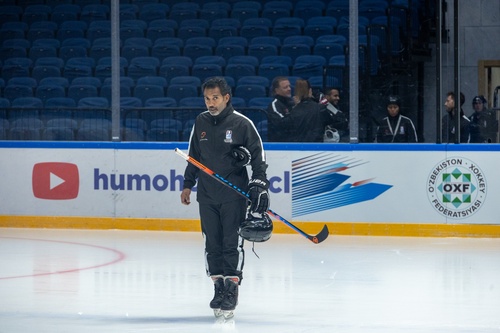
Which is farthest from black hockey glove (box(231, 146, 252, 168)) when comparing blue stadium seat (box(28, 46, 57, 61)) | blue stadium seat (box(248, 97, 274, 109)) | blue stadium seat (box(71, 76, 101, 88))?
blue stadium seat (box(28, 46, 57, 61))

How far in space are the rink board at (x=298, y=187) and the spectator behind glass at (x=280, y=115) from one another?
4.7 inches

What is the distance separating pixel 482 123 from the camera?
11477 millimetres

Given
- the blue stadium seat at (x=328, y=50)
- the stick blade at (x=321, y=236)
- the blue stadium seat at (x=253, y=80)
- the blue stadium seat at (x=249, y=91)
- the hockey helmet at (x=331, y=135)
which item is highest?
the blue stadium seat at (x=328, y=50)

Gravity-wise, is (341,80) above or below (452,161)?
above

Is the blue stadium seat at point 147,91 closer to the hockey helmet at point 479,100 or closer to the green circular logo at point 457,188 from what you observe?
the green circular logo at point 457,188

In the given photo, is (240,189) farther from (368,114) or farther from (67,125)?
(67,125)

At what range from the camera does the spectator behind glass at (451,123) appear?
11.3m

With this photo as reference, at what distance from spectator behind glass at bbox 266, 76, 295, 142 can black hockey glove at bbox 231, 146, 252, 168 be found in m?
5.02

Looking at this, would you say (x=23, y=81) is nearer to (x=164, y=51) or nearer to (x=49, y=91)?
(x=49, y=91)

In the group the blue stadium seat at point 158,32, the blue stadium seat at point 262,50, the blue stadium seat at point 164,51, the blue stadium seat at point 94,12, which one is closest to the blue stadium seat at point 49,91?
the blue stadium seat at point 94,12

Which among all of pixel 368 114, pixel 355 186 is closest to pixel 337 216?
pixel 355 186

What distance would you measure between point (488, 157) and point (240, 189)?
5.23 metres

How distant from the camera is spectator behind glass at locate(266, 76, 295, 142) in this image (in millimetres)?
11695

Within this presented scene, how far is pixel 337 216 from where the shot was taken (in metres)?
11.6
